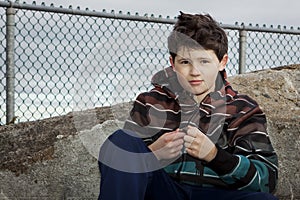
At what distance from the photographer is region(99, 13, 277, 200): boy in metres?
2.04

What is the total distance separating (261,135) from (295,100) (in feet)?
5.93

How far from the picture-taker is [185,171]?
2.28 m

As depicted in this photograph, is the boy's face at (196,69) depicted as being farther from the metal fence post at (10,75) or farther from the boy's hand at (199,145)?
the metal fence post at (10,75)

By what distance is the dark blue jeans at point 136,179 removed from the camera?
201 centimetres

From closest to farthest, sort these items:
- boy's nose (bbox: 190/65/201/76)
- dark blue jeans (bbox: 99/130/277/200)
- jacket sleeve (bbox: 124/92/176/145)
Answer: dark blue jeans (bbox: 99/130/277/200), boy's nose (bbox: 190/65/201/76), jacket sleeve (bbox: 124/92/176/145)

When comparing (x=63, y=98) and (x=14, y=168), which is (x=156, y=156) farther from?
(x=63, y=98)

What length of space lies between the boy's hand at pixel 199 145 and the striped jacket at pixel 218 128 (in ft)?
0.09

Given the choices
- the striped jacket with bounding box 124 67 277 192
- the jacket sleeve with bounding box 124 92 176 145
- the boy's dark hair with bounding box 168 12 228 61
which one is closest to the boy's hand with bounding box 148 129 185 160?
the striped jacket with bounding box 124 67 277 192

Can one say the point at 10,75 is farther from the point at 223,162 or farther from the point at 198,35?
the point at 223,162

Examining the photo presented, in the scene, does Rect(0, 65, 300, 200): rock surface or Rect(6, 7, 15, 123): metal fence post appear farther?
Rect(6, 7, 15, 123): metal fence post

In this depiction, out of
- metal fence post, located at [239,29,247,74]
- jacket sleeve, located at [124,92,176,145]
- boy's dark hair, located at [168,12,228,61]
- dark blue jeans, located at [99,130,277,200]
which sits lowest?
dark blue jeans, located at [99,130,277,200]

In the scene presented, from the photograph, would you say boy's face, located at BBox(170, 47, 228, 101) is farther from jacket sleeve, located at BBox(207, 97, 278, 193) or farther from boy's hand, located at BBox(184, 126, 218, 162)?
boy's hand, located at BBox(184, 126, 218, 162)

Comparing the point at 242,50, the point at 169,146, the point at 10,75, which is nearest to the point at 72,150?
the point at 10,75

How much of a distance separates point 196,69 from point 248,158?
40 cm
